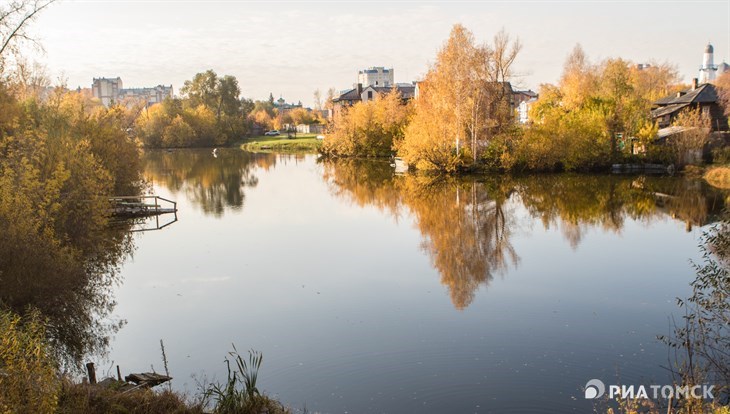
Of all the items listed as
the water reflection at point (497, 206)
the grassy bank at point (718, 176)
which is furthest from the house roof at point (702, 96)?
the water reflection at point (497, 206)

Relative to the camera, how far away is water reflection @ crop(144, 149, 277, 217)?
3812 cm

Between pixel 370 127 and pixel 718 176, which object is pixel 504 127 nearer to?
pixel 718 176

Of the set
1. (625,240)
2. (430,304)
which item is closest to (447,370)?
(430,304)

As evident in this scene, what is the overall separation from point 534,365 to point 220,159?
215ft

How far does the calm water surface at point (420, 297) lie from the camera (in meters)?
12.0

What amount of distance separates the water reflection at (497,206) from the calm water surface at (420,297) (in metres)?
0.18

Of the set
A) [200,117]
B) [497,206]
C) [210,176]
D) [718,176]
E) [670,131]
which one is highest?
[200,117]

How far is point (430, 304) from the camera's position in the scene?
16453 millimetres

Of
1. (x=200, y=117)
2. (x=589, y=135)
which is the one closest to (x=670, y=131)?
(x=589, y=135)

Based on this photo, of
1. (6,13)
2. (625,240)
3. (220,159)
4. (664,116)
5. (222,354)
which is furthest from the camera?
(220,159)

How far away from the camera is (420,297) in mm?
17109

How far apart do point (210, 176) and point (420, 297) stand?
39.5m

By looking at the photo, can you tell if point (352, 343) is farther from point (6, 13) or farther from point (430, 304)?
point (6, 13)

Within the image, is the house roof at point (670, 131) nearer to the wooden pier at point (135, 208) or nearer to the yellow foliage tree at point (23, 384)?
the wooden pier at point (135, 208)
